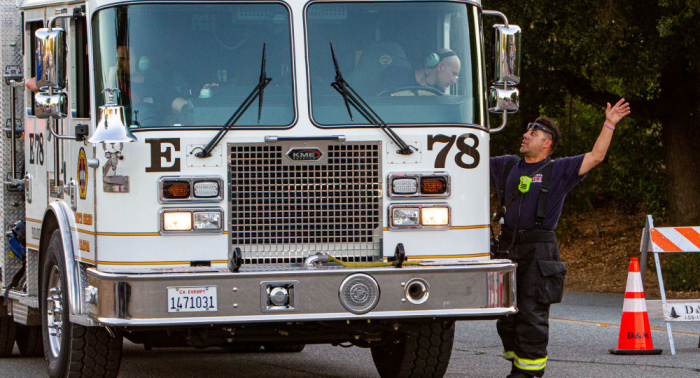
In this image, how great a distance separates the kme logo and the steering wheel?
563mm

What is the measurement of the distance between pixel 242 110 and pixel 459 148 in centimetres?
136

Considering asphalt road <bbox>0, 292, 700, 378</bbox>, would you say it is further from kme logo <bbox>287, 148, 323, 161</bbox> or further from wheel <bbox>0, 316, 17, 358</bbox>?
kme logo <bbox>287, 148, 323, 161</bbox>

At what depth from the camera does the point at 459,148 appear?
24.0 feet

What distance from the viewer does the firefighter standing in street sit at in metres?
7.75

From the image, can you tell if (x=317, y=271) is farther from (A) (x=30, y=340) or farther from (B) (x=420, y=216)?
(A) (x=30, y=340)

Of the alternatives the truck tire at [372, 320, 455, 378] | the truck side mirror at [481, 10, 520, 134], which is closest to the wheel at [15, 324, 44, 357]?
the truck tire at [372, 320, 455, 378]

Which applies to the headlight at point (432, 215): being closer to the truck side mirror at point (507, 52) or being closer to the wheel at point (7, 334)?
the truck side mirror at point (507, 52)

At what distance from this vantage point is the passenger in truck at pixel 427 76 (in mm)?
7375

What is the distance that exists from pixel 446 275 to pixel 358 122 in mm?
1109

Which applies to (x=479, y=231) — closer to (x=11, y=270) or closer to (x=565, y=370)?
(x=565, y=370)

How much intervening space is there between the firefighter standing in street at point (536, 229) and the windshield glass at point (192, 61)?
1789mm

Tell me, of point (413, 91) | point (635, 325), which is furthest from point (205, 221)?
point (635, 325)

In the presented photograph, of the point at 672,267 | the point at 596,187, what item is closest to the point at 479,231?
the point at 672,267

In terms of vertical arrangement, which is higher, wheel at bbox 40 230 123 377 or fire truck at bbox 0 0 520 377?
fire truck at bbox 0 0 520 377
